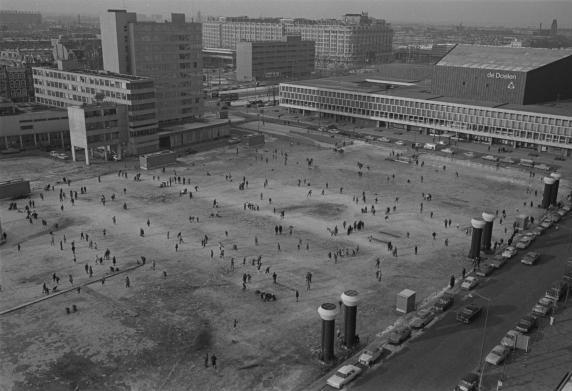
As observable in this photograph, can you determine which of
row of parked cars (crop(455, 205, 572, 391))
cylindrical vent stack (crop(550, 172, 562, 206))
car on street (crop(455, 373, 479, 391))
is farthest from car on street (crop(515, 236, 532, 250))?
car on street (crop(455, 373, 479, 391))

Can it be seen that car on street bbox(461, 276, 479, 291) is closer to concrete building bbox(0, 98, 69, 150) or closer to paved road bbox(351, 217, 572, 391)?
paved road bbox(351, 217, 572, 391)

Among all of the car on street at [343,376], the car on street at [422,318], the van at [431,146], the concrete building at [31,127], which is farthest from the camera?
the van at [431,146]

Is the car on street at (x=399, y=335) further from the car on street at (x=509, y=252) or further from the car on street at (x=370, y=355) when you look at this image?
the car on street at (x=509, y=252)

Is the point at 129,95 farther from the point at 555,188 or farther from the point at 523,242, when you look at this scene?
the point at 555,188

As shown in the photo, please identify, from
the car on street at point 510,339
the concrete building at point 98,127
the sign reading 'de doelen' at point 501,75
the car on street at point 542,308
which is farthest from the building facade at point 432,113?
the car on street at point 510,339

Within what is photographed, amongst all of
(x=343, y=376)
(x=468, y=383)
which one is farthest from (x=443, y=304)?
(x=343, y=376)
